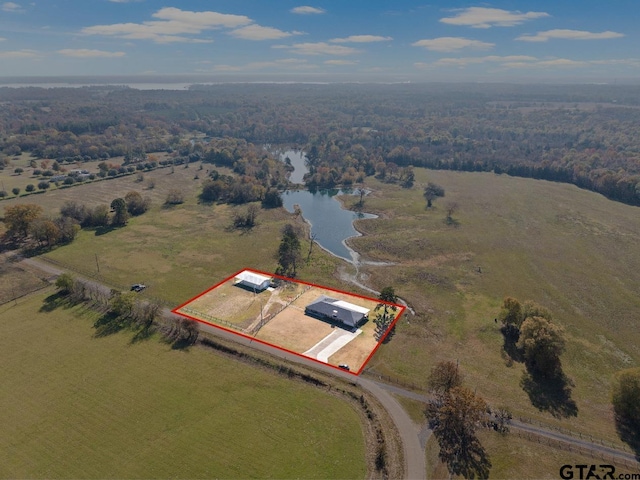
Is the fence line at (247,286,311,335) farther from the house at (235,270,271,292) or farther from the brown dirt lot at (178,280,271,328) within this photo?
the house at (235,270,271,292)

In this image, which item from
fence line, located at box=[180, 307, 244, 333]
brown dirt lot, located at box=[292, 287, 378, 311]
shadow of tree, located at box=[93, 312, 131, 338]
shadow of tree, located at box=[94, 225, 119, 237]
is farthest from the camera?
shadow of tree, located at box=[94, 225, 119, 237]

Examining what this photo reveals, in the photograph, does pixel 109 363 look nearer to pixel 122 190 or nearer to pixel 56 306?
pixel 56 306

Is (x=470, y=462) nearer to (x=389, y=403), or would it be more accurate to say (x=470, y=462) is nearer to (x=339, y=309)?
(x=389, y=403)

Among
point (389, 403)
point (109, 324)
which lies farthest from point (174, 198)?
point (389, 403)

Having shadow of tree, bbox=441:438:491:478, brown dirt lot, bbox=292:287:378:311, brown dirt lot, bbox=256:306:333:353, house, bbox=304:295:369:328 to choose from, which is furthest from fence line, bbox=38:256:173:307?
shadow of tree, bbox=441:438:491:478

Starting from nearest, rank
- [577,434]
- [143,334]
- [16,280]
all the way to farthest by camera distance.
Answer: [577,434]
[143,334]
[16,280]

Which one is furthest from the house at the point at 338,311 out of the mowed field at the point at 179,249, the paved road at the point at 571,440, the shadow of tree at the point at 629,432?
the shadow of tree at the point at 629,432
